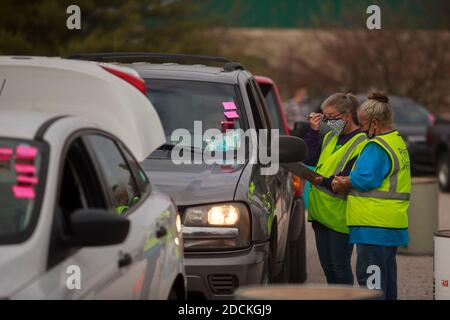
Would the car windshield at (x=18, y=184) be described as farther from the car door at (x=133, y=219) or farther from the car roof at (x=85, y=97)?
the car roof at (x=85, y=97)

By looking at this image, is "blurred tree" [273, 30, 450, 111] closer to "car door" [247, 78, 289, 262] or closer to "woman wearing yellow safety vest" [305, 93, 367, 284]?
"car door" [247, 78, 289, 262]

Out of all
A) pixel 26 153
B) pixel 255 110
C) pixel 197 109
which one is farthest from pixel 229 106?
pixel 26 153

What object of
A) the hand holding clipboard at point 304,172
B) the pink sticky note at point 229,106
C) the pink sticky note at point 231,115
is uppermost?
the pink sticky note at point 229,106

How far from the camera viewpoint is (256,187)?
28.9ft

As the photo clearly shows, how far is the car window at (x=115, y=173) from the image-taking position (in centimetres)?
618

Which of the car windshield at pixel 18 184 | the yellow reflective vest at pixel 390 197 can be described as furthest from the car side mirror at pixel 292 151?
the car windshield at pixel 18 184

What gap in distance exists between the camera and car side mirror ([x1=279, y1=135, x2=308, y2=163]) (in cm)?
908

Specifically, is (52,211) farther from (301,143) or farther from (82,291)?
(301,143)

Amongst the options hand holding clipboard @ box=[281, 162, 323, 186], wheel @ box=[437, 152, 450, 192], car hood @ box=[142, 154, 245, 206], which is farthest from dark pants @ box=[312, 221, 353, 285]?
wheel @ box=[437, 152, 450, 192]

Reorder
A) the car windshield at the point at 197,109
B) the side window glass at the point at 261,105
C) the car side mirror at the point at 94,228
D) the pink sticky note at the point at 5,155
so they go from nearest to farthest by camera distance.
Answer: the car side mirror at the point at 94,228 → the pink sticky note at the point at 5,155 → the car windshield at the point at 197,109 → the side window glass at the point at 261,105

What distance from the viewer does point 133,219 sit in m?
6.15

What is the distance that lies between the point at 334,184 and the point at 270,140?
1.97 ft

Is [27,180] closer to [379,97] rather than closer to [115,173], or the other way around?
[115,173]
